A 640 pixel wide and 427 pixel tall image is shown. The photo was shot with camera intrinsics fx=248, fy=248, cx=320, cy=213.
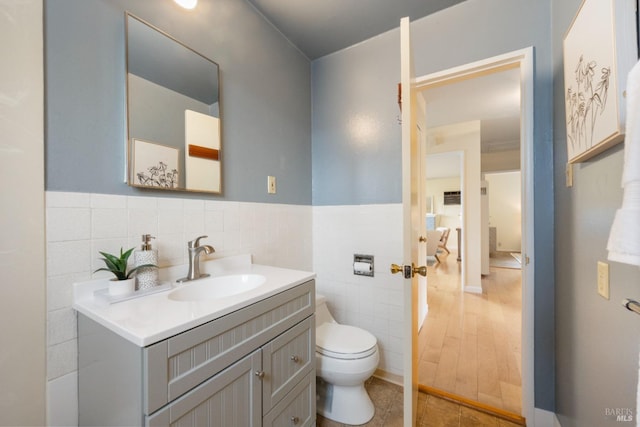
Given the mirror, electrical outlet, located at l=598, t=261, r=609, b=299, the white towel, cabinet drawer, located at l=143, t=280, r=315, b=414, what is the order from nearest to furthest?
the white towel < cabinet drawer, located at l=143, t=280, r=315, b=414 < electrical outlet, located at l=598, t=261, r=609, b=299 < the mirror

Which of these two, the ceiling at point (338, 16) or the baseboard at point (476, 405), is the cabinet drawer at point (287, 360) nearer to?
the baseboard at point (476, 405)

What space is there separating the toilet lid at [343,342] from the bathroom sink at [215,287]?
560 millimetres

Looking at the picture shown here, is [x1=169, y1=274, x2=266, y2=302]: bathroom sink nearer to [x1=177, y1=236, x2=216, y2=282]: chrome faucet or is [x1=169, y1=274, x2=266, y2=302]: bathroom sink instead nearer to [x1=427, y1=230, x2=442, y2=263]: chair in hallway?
[x1=177, y1=236, x2=216, y2=282]: chrome faucet

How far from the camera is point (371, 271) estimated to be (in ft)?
6.15

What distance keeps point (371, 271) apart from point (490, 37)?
66.3 inches

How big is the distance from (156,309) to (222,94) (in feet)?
Result: 3.91

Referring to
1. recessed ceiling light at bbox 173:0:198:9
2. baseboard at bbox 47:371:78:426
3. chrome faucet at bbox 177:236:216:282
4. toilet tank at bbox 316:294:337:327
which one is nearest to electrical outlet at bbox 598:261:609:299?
toilet tank at bbox 316:294:337:327

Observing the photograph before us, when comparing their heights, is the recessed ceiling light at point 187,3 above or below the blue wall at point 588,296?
above

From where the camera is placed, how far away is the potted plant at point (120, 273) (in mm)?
899

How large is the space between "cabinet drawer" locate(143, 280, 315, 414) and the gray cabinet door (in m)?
0.03

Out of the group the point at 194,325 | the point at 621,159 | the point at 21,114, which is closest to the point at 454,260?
the point at 621,159

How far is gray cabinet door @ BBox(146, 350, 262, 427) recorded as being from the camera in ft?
2.25

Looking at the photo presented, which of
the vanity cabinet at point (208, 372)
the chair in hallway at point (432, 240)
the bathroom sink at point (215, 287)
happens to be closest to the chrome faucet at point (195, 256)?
the bathroom sink at point (215, 287)

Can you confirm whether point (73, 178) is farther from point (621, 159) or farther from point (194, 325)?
point (621, 159)
